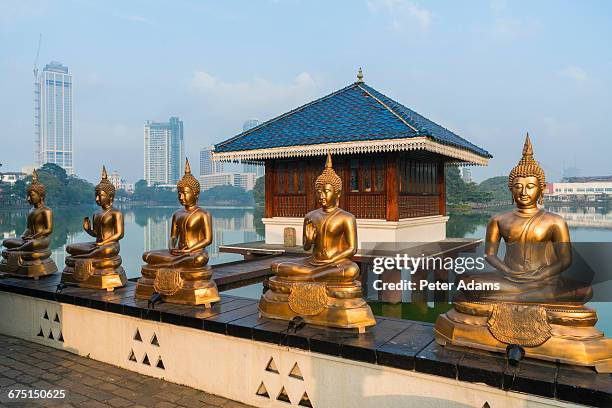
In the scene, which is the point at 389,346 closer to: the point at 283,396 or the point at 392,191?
the point at 283,396

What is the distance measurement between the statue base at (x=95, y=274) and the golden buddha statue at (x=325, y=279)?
9.34 feet

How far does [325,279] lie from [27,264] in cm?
584

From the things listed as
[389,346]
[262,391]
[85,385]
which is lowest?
[85,385]

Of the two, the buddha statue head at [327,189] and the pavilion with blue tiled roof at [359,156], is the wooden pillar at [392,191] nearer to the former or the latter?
the pavilion with blue tiled roof at [359,156]

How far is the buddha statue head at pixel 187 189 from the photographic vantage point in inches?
233

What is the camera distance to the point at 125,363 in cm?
573

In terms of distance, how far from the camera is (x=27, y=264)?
301 inches

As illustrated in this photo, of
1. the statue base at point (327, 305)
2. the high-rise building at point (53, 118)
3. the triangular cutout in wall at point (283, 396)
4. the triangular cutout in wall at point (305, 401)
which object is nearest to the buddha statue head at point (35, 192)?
the statue base at point (327, 305)

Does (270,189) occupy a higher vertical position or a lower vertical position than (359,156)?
lower

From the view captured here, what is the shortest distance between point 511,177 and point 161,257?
4.28 m

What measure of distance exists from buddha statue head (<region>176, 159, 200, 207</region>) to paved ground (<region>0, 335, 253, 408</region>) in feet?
7.44

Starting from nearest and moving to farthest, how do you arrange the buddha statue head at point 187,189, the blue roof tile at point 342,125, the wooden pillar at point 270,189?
the buddha statue head at point 187,189, the blue roof tile at point 342,125, the wooden pillar at point 270,189

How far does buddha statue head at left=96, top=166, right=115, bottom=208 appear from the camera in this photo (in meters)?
6.88

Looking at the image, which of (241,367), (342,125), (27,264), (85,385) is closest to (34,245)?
(27,264)
